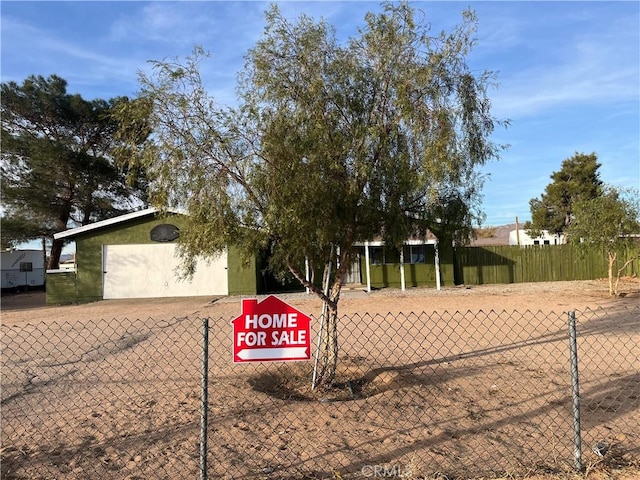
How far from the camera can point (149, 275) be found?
66.2 ft

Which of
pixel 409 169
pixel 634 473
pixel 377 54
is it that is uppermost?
pixel 377 54

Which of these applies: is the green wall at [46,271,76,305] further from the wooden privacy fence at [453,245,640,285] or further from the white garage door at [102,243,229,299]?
the wooden privacy fence at [453,245,640,285]

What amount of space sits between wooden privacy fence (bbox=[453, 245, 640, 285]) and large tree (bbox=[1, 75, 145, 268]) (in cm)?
1551

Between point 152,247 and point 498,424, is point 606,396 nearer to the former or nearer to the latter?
point 498,424

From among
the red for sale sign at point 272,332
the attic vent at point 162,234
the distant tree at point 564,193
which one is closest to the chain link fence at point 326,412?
the red for sale sign at point 272,332

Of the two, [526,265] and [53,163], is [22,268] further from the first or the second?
[526,265]

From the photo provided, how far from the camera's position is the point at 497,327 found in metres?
10.9

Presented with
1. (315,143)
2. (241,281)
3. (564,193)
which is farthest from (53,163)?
(564,193)

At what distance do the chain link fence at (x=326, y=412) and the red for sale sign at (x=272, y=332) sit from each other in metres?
0.46

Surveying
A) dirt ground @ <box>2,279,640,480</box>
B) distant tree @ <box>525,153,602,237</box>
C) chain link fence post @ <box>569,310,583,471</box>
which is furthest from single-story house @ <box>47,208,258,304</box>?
distant tree @ <box>525,153,602,237</box>

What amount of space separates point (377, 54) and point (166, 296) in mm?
16422

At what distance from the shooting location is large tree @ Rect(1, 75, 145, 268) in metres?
24.3

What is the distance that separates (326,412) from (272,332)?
138 cm

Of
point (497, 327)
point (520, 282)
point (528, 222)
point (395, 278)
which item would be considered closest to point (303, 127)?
point (497, 327)
